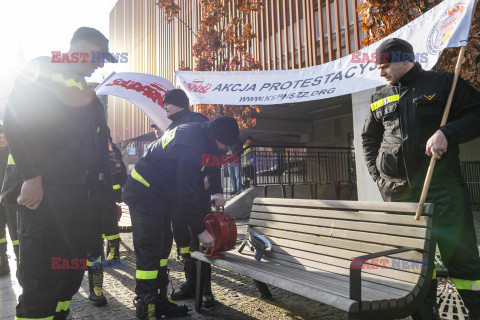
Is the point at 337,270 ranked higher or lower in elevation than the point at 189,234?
lower

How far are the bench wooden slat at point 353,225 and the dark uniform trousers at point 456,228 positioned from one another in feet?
0.70

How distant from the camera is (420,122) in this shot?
2.46m

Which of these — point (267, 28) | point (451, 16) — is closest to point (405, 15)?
point (451, 16)

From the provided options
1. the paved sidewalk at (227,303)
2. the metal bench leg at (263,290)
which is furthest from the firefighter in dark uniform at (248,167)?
the metal bench leg at (263,290)

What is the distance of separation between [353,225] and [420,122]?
0.90 m

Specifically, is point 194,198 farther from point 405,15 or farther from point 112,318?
point 405,15

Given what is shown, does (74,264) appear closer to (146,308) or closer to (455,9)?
(146,308)

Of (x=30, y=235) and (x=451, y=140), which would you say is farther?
(x=451, y=140)

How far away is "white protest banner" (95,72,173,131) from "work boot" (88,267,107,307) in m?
2.58

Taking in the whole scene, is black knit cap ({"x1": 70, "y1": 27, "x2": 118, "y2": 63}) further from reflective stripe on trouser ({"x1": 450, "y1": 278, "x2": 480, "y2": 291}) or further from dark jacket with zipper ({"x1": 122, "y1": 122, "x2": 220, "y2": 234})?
reflective stripe on trouser ({"x1": 450, "y1": 278, "x2": 480, "y2": 291})

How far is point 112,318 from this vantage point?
310cm

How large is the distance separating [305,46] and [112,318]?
8164mm

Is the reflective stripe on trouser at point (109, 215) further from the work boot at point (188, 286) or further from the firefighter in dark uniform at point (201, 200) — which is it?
the work boot at point (188, 286)

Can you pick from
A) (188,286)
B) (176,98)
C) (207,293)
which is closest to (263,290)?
(207,293)
